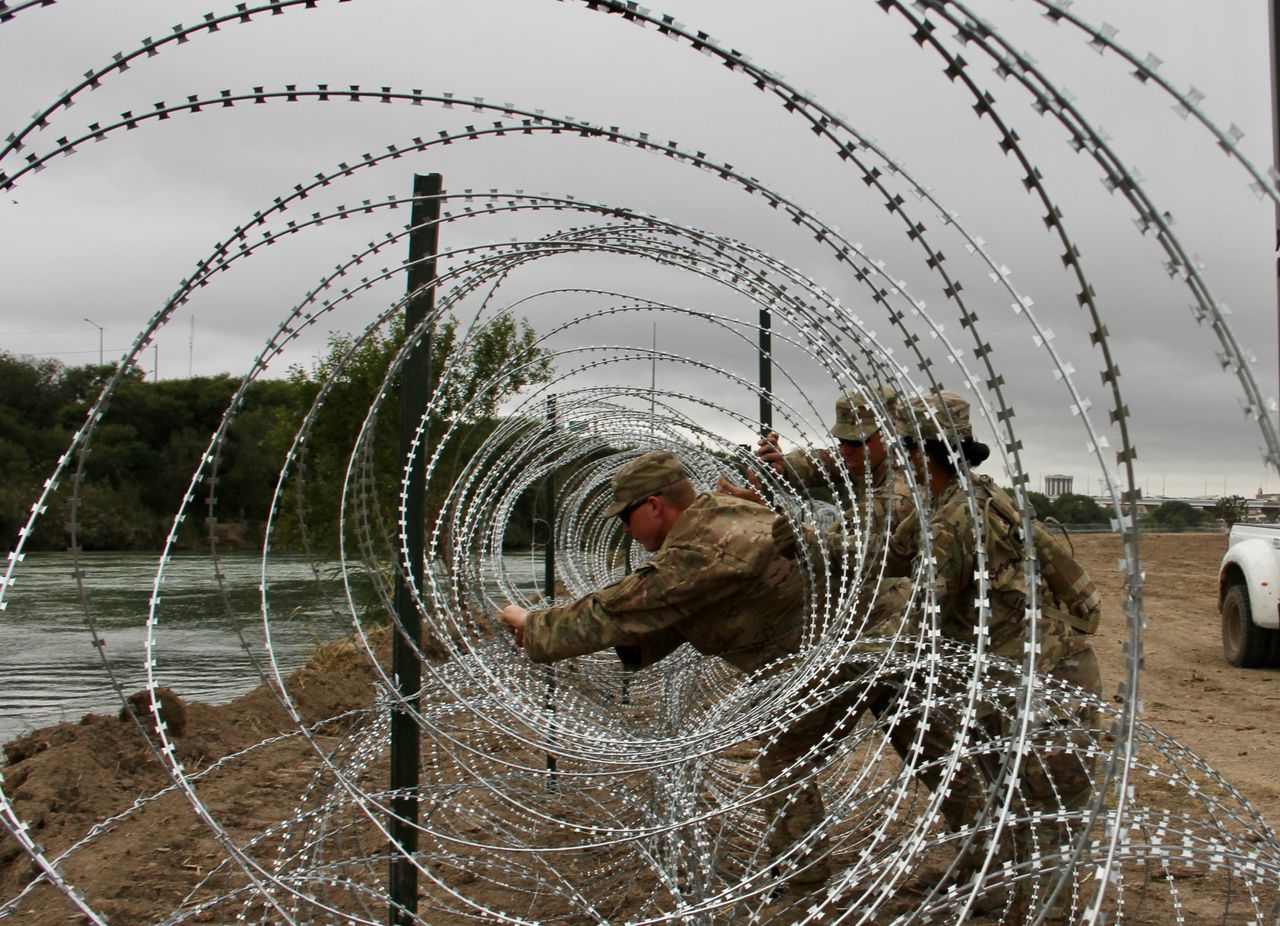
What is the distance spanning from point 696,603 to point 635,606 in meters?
0.26

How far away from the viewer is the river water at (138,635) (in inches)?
466

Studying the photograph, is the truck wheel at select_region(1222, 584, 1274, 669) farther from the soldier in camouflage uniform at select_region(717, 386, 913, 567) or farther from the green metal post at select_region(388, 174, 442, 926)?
the green metal post at select_region(388, 174, 442, 926)

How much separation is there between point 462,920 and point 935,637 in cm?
270

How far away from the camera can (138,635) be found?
18.8 meters

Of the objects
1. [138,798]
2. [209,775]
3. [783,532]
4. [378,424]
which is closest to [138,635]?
[378,424]

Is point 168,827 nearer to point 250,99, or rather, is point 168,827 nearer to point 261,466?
point 250,99

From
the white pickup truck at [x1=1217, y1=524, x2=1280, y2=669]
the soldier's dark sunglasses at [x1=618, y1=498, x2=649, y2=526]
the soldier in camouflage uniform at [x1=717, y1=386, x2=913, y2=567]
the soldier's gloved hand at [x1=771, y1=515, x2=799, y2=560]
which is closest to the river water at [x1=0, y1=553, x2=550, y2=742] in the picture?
the soldier's dark sunglasses at [x1=618, y1=498, x2=649, y2=526]

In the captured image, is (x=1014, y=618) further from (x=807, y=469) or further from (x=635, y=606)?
(x=807, y=469)

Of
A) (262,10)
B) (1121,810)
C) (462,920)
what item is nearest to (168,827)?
(462,920)

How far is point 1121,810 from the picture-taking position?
225 centimetres

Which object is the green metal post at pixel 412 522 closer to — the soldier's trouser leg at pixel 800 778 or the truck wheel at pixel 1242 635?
the soldier's trouser leg at pixel 800 778

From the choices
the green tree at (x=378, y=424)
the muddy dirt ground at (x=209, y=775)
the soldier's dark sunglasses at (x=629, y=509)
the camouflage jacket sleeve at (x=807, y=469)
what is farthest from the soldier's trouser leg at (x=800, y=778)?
the green tree at (x=378, y=424)

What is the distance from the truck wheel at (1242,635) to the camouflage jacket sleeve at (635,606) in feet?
33.9

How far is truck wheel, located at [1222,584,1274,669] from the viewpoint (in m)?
12.9
